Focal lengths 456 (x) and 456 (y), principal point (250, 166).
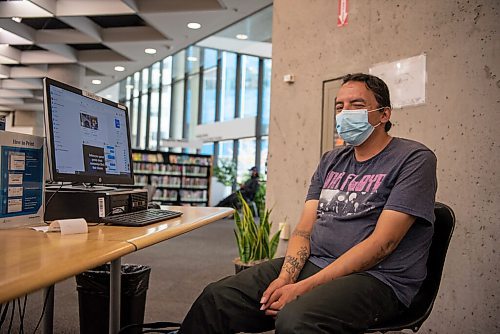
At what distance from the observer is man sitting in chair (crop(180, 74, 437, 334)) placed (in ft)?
4.47

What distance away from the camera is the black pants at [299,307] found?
1297 mm

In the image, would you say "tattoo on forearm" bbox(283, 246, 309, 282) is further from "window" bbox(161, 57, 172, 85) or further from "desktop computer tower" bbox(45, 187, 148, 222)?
"window" bbox(161, 57, 172, 85)

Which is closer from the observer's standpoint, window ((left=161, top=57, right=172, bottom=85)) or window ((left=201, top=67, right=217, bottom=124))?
window ((left=161, top=57, right=172, bottom=85))

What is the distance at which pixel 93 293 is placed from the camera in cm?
225

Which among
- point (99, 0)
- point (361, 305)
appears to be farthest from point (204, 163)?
point (361, 305)

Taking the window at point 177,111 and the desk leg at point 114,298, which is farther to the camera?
the window at point 177,111

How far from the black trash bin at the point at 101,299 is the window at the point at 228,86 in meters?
10.9

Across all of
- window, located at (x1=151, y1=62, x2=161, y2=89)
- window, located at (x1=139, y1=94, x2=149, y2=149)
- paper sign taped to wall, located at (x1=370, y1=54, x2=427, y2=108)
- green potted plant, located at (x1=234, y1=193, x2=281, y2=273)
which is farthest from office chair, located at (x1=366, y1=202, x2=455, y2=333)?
window, located at (x1=139, y1=94, x2=149, y2=149)

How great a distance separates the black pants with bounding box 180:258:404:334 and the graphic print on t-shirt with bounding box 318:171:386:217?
0.76ft

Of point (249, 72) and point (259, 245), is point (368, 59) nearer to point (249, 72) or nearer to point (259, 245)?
point (259, 245)

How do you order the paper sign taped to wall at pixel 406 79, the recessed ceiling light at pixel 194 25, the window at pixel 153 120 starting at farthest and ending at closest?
the window at pixel 153 120, the recessed ceiling light at pixel 194 25, the paper sign taped to wall at pixel 406 79

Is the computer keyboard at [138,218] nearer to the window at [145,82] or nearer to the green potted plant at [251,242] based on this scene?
the green potted plant at [251,242]

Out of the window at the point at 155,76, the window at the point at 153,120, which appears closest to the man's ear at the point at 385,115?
the window at the point at 155,76

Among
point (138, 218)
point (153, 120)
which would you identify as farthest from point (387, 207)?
point (153, 120)
